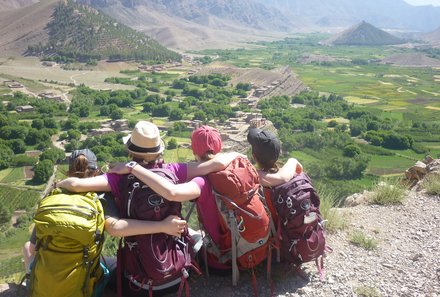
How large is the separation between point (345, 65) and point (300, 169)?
110794 mm

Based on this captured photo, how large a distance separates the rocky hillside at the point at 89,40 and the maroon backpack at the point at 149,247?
294 feet

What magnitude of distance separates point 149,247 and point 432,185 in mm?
5060

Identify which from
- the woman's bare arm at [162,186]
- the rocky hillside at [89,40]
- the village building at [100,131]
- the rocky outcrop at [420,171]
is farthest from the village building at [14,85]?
the woman's bare arm at [162,186]

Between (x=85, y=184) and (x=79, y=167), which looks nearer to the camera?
(x=85, y=184)

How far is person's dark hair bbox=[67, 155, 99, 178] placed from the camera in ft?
10.7

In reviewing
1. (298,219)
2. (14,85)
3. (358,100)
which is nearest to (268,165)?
(298,219)

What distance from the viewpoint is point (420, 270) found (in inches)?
169

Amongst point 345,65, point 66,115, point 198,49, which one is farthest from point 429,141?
point 198,49

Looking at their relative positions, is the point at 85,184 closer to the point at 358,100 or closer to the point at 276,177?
the point at 276,177

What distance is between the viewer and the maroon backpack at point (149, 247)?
313 centimetres

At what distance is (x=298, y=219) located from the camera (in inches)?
147

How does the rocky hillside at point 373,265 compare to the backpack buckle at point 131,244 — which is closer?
the backpack buckle at point 131,244

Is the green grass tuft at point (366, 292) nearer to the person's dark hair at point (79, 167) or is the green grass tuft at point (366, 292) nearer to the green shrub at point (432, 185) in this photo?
the person's dark hair at point (79, 167)

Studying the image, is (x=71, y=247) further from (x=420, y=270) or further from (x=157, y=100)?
(x=157, y=100)
